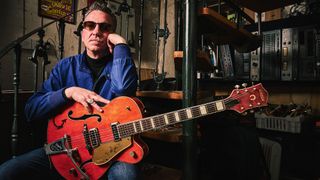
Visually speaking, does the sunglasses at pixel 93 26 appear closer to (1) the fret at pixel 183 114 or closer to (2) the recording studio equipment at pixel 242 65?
(1) the fret at pixel 183 114

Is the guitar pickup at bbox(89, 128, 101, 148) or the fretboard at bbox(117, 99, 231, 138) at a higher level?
the fretboard at bbox(117, 99, 231, 138)

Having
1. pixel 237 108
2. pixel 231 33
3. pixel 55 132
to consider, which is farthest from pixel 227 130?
pixel 55 132

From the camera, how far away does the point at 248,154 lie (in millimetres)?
1337

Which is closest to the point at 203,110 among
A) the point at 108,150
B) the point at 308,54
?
the point at 108,150

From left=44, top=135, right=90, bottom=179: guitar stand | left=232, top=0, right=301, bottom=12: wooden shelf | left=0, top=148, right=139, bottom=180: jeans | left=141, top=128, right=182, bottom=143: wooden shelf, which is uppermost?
left=232, top=0, right=301, bottom=12: wooden shelf

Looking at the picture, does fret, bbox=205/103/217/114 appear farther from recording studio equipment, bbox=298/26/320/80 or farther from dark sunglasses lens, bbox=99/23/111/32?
recording studio equipment, bbox=298/26/320/80

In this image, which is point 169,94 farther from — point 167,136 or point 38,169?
point 38,169

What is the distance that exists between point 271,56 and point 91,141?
1886mm

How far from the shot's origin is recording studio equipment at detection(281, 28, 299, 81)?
2184 millimetres

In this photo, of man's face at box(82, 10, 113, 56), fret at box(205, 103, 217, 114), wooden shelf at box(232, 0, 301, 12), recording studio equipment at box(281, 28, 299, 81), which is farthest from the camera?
recording studio equipment at box(281, 28, 299, 81)

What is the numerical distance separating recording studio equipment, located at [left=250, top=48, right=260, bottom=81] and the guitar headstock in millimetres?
1475

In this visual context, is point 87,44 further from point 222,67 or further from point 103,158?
point 222,67

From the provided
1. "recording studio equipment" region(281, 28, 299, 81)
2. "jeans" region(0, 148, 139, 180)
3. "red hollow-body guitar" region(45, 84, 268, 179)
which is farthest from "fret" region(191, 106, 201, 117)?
"recording studio equipment" region(281, 28, 299, 81)

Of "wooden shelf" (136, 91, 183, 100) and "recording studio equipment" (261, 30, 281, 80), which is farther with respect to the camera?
"recording studio equipment" (261, 30, 281, 80)
